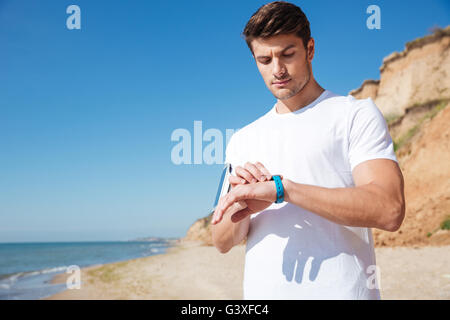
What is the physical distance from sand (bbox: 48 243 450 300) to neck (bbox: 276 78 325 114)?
857 cm

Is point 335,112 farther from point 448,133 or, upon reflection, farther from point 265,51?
point 448,133

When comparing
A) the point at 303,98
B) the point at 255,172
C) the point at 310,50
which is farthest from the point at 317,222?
the point at 310,50

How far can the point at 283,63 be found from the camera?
1.67m

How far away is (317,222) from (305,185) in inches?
9.6

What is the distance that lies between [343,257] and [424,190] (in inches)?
651

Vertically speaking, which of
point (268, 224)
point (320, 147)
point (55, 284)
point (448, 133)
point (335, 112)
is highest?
point (448, 133)

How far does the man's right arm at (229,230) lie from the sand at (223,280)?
8532 mm

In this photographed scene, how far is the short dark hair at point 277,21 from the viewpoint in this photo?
1.62 metres

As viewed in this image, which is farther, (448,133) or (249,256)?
(448,133)

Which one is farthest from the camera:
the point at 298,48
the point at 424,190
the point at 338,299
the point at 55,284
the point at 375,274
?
the point at 55,284

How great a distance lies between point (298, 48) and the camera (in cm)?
168

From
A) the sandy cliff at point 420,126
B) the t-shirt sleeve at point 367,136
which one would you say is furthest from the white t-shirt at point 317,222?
the sandy cliff at point 420,126

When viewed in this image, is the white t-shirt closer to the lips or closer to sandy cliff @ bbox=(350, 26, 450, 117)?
the lips
